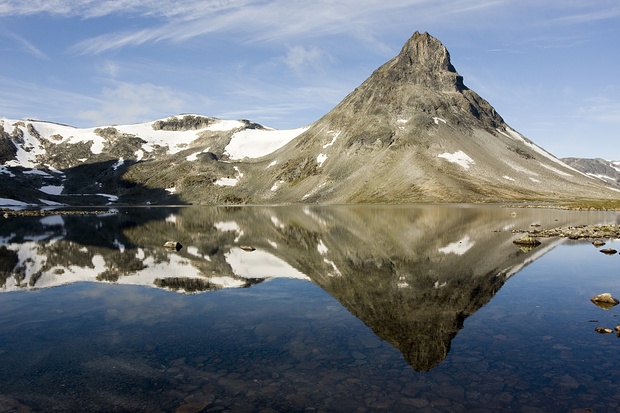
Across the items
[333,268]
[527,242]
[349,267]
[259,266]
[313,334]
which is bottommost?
[313,334]

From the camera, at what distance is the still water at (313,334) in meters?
12.2

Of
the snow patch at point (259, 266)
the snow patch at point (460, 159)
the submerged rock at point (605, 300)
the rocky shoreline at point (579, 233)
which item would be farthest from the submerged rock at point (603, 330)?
the snow patch at point (460, 159)

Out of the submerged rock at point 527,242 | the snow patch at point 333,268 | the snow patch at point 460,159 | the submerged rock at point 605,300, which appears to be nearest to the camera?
the submerged rock at point 605,300

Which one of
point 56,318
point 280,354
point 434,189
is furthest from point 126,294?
point 434,189

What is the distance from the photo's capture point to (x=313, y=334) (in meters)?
17.6

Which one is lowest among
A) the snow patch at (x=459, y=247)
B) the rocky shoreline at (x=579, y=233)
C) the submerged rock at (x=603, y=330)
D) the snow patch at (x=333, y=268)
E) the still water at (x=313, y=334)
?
the still water at (x=313, y=334)

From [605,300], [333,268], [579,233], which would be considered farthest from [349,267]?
[579,233]

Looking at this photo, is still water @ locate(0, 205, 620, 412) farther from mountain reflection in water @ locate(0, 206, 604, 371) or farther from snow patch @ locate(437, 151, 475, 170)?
snow patch @ locate(437, 151, 475, 170)

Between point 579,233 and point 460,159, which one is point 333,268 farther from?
point 460,159

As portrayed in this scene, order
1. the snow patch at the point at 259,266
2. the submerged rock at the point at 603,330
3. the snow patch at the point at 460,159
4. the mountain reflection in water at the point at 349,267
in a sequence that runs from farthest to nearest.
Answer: the snow patch at the point at 460,159 < the snow patch at the point at 259,266 < the mountain reflection in water at the point at 349,267 < the submerged rock at the point at 603,330

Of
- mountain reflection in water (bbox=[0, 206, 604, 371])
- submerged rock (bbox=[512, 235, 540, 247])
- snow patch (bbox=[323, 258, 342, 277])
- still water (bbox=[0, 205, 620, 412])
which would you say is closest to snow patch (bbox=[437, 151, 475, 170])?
mountain reflection in water (bbox=[0, 206, 604, 371])

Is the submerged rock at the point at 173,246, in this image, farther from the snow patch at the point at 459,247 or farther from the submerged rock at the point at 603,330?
the submerged rock at the point at 603,330

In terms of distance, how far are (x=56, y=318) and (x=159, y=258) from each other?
58.7 ft

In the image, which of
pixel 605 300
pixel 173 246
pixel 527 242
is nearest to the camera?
pixel 605 300
